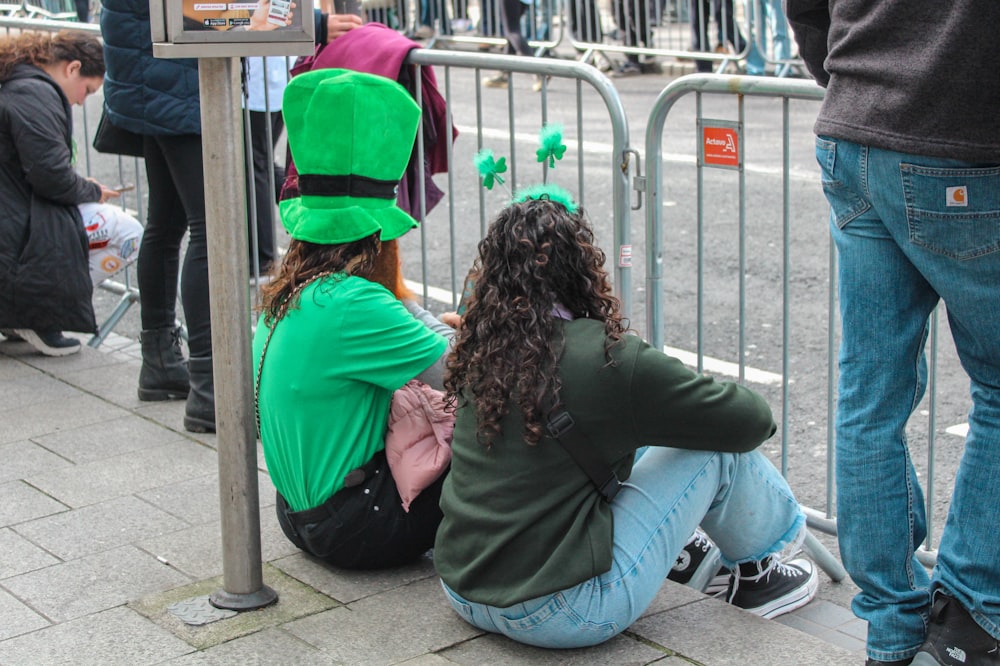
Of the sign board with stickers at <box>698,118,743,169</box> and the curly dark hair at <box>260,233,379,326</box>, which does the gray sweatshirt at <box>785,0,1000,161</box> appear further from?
the curly dark hair at <box>260,233,379,326</box>

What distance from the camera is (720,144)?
3.86 meters

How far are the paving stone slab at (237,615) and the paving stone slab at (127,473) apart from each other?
0.82m

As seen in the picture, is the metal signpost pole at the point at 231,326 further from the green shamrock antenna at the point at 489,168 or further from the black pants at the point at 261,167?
the black pants at the point at 261,167

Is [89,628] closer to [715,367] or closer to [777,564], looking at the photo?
[777,564]

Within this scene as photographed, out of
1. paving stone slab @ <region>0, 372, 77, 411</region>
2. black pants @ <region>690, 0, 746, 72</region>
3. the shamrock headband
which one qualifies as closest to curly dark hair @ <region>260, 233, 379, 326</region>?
the shamrock headband

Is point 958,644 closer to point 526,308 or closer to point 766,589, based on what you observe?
point 766,589

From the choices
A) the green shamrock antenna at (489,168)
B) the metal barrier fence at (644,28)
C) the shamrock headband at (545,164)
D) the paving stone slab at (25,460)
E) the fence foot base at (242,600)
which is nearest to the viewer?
the shamrock headband at (545,164)

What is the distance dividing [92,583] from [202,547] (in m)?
0.33

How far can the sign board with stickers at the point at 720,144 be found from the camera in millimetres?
3803

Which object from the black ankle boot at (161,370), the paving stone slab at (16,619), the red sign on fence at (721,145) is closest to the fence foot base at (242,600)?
the paving stone slab at (16,619)


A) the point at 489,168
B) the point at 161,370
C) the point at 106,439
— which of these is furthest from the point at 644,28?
the point at 489,168

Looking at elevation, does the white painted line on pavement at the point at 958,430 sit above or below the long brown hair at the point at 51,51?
below

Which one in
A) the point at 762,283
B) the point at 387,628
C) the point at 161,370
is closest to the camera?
the point at 387,628

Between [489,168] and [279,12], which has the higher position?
[279,12]
